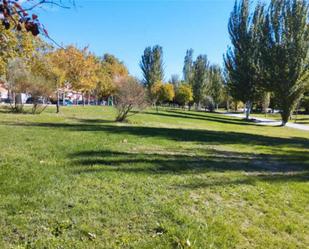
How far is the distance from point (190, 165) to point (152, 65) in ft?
223

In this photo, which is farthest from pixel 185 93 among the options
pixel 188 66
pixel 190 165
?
pixel 190 165

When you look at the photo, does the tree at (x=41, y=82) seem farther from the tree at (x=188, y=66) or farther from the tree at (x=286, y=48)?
the tree at (x=188, y=66)

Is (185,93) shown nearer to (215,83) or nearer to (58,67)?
(215,83)

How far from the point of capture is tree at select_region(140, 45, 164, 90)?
244ft

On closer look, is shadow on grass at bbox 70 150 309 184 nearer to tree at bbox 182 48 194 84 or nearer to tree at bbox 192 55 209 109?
tree at bbox 192 55 209 109

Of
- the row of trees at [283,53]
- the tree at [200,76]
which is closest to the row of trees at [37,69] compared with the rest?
the row of trees at [283,53]

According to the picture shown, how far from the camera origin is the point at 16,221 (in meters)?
3.99

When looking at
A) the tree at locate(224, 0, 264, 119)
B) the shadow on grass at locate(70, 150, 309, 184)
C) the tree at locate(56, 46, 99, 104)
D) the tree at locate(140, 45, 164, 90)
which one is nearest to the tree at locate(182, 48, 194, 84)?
the tree at locate(140, 45, 164, 90)

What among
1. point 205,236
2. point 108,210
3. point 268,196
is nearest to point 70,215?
point 108,210

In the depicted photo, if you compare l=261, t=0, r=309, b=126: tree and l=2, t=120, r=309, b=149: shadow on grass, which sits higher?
l=261, t=0, r=309, b=126: tree

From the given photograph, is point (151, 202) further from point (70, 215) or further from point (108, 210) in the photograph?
point (70, 215)

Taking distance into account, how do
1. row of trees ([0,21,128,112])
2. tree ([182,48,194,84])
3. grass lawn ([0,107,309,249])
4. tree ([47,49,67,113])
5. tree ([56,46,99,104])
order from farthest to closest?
1. tree ([182,48,194,84])
2. tree ([56,46,99,104])
3. tree ([47,49,67,113])
4. row of trees ([0,21,128,112])
5. grass lawn ([0,107,309,249])

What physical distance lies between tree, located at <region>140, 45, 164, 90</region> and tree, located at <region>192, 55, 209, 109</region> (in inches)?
280

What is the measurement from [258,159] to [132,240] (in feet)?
21.4
